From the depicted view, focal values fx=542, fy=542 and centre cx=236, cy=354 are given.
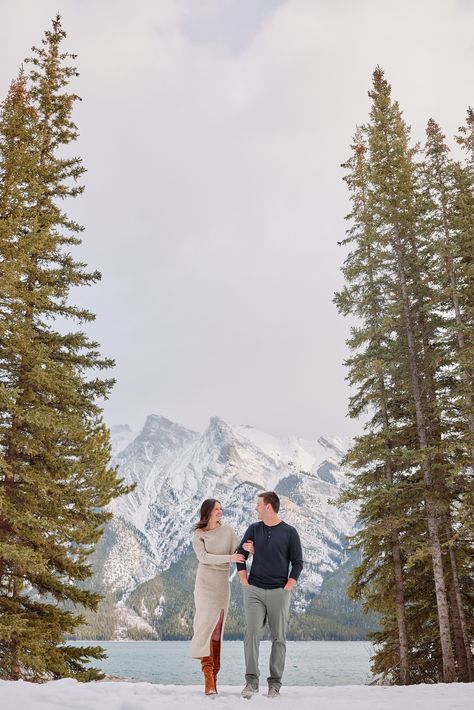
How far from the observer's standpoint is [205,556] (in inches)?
312

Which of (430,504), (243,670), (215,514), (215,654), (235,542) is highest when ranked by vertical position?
(430,504)

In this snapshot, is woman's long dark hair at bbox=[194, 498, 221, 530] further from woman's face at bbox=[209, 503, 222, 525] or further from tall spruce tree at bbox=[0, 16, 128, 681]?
tall spruce tree at bbox=[0, 16, 128, 681]

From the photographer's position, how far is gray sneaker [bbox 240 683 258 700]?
7.45 m

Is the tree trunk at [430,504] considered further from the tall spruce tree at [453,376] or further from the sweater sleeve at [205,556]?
the sweater sleeve at [205,556]

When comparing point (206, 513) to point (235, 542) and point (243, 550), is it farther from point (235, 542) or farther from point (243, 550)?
point (243, 550)

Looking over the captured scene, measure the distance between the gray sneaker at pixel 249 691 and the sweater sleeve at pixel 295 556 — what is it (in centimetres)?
157

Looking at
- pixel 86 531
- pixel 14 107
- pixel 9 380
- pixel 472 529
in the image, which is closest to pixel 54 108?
pixel 14 107

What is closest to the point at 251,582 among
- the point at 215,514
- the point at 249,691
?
the point at 215,514

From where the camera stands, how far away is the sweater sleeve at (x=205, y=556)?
7790mm

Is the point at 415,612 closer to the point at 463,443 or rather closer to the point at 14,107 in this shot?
the point at 463,443

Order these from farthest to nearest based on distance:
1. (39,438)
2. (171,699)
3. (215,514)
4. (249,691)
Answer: (39,438) < (215,514) < (249,691) < (171,699)

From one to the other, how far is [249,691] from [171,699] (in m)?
1.09

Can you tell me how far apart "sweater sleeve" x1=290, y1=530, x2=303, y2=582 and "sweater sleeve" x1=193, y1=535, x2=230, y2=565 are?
97cm

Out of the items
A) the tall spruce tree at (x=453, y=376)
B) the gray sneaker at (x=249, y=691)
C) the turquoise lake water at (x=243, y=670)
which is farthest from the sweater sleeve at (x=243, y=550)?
the turquoise lake water at (x=243, y=670)
